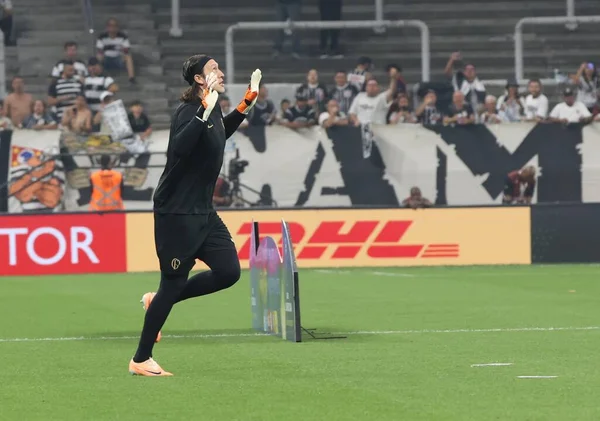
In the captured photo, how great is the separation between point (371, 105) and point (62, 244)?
6455 mm

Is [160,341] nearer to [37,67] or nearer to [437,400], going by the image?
[437,400]

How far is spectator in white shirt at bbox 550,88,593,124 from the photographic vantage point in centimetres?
2702

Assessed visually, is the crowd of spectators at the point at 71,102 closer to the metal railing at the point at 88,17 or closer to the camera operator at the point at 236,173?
the metal railing at the point at 88,17

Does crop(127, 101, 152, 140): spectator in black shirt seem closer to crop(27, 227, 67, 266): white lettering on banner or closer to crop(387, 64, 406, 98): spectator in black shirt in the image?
crop(27, 227, 67, 266): white lettering on banner

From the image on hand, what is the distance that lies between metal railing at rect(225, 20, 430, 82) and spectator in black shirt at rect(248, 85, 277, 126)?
1.47 meters

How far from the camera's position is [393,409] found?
337 inches

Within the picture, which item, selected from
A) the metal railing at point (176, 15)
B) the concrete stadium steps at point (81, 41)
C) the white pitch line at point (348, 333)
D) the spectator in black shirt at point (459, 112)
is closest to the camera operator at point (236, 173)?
the concrete stadium steps at point (81, 41)

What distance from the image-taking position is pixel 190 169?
10.5 m

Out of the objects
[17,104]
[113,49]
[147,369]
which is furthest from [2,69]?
[147,369]

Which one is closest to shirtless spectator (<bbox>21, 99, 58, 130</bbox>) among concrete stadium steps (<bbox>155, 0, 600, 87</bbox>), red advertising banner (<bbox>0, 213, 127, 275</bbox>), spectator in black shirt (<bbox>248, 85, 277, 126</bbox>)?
red advertising banner (<bbox>0, 213, 127, 275</bbox>)

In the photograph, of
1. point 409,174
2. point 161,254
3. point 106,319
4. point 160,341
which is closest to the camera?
point 161,254

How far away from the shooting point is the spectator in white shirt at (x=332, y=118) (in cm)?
2664

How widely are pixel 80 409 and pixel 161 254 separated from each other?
1.98 meters

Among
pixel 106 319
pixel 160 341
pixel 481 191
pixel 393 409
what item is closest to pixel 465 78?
pixel 481 191
